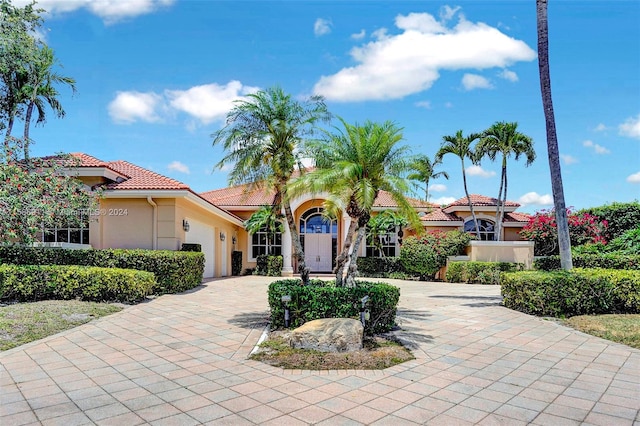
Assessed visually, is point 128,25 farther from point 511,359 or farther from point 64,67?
point 511,359

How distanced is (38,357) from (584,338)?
31.0ft

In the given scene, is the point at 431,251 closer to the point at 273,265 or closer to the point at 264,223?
the point at 273,265

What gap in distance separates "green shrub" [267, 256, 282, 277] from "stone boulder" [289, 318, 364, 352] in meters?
16.0

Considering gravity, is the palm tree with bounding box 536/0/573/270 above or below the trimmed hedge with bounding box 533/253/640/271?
above

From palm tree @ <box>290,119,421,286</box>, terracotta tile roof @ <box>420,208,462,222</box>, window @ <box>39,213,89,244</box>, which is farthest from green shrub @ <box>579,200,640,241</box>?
window @ <box>39,213,89,244</box>

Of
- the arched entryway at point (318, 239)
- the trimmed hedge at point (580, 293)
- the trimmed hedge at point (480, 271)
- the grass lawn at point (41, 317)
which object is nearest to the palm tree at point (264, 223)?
the arched entryway at point (318, 239)

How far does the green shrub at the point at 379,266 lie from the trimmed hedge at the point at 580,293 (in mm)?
12056

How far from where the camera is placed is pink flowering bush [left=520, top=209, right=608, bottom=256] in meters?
18.7

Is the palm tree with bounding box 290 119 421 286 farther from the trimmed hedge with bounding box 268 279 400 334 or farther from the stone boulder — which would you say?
the stone boulder

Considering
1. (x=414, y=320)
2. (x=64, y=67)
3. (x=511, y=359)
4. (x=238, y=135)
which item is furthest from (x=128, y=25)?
(x=511, y=359)

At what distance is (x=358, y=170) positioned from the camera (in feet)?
28.4

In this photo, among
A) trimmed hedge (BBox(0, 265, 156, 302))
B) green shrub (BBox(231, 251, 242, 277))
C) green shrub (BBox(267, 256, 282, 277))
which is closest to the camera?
trimmed hedge (BBox(0, 265, 156, 302))

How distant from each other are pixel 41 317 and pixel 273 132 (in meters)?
6.11

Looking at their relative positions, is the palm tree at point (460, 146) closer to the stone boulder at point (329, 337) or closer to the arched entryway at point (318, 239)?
the arched entryway at point (318, 239)
